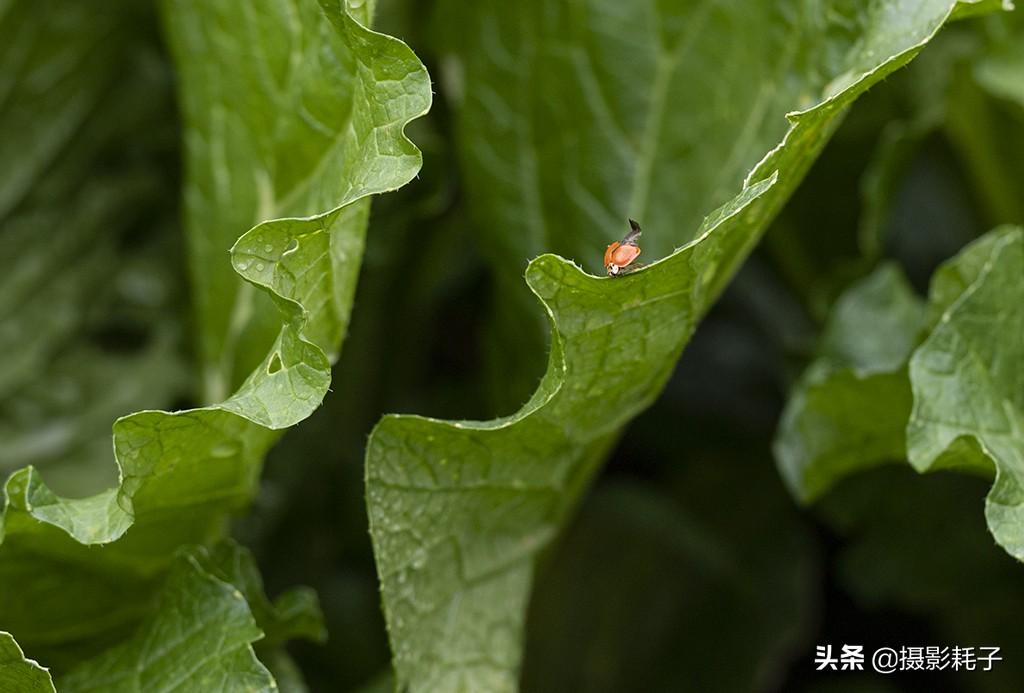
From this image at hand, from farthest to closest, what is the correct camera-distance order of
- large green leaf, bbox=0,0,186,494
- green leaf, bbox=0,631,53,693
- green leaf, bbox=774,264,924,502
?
large green leaf, bbox=0,0,186,494 < green leaf, bbox=774,264,924,502 < green leaf, bbox=0,631,53,693

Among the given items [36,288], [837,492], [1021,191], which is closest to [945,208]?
[1021,191]

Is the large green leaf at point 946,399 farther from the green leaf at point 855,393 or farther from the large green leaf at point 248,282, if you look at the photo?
the large green leaf at point 248,282

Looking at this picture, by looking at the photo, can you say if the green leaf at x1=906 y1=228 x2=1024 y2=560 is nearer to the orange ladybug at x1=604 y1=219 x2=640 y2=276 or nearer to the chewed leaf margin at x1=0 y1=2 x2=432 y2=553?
the orange ladybug at x1=604 y1=219 x2=640 y2=276

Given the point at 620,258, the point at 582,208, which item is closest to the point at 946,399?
the point at 620,258

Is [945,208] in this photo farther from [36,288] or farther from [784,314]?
[36,288]

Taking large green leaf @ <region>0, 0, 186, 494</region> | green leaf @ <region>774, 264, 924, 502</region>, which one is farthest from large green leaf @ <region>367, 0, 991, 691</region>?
large green leaf @ <region>0, 0, 186, 494</region>

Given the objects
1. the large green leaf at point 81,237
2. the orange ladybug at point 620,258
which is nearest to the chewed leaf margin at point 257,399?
the orange ladybug at point 620,258

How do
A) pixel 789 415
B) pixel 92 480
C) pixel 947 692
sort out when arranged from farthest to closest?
pixel 947 692 < pixel 92 480 < pixel 789 415
